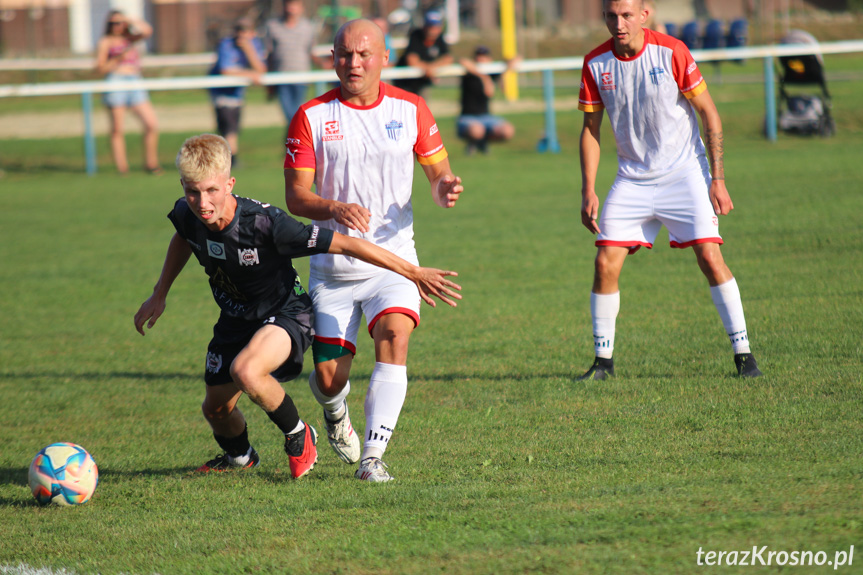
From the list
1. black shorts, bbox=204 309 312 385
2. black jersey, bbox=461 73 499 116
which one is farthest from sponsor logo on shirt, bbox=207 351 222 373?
black jersey, bbox=461 73 499 116

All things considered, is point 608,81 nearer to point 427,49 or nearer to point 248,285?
point 248,285

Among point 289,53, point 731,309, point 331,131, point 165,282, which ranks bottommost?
point 731,309

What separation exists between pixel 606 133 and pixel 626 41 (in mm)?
14949

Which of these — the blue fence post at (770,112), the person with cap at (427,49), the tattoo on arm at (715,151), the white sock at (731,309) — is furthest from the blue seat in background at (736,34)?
the white sock at (731,309)

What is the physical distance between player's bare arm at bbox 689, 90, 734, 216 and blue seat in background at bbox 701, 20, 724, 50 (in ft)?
84.5

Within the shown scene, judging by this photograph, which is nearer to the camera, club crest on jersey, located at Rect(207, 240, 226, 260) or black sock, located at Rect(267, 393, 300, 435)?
club crest on jersey, located at Rect(207, 240, 226, 260)

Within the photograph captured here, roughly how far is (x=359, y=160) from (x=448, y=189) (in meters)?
0.46

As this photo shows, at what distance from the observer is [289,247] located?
14.9ft

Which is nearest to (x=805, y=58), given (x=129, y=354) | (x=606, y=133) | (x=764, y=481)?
(x=606, y=133)

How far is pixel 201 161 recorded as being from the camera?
14.4 ft

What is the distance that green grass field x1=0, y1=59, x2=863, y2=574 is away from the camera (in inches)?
145

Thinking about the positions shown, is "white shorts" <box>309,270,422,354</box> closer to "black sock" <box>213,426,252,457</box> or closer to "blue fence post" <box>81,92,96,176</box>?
"black sock" <box>213,426,252,457</box>

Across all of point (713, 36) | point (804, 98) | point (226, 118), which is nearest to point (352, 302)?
point (226, 118)

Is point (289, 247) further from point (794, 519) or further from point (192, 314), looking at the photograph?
point (192, 314)
